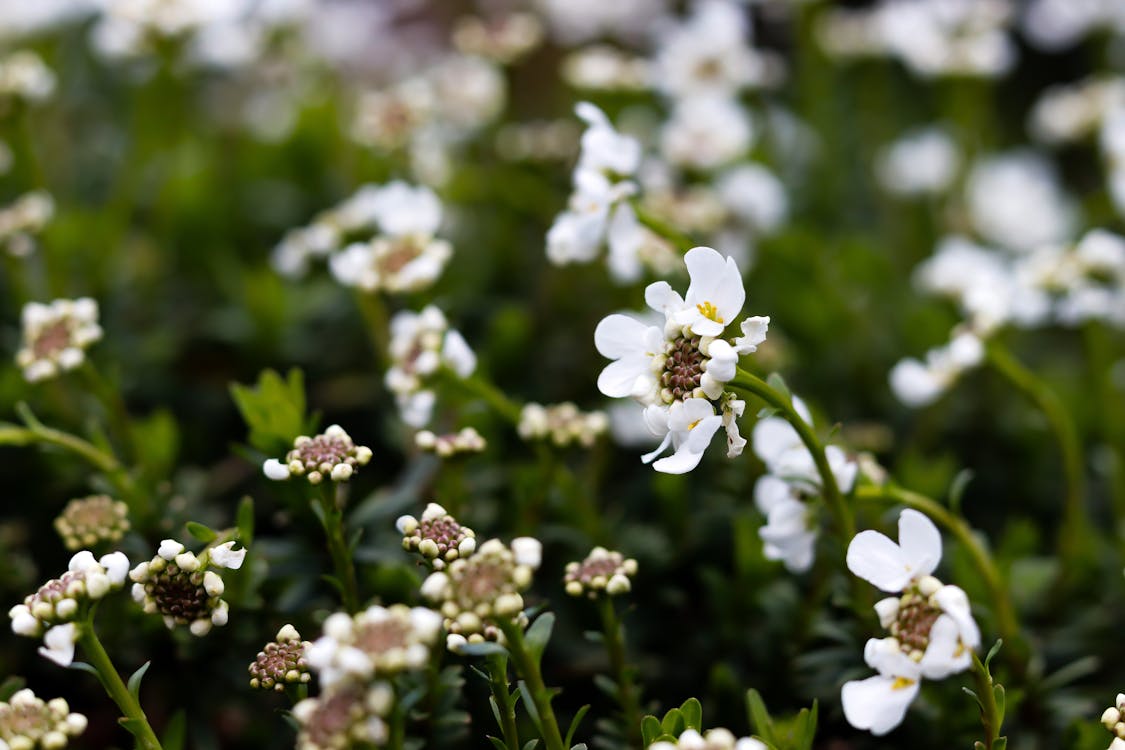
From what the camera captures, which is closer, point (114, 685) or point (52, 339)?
point (114, 685)

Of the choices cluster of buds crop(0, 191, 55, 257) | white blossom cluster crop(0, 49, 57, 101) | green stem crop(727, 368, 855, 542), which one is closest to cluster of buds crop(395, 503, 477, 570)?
green stem crop(727, 368, 855, 542)

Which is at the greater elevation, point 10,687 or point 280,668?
point 280,668

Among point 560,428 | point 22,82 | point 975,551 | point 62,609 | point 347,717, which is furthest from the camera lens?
point 22,82

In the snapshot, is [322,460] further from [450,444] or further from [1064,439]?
[1064,439]

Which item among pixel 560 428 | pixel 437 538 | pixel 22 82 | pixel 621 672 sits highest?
pixel 22 82

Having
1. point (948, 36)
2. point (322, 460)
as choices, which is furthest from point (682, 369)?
point (948, 36)

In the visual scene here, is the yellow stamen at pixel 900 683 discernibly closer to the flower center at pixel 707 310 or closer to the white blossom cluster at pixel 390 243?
the flower center at pixel 707 310

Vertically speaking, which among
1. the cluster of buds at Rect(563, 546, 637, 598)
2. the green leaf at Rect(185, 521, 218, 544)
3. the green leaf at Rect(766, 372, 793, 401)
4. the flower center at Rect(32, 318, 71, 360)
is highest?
the green leaf at Rect(766, 372, 793, 401)

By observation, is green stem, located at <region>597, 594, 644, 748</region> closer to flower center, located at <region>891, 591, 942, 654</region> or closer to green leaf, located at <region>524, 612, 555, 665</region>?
green leaf, located at <region>524, 612, 555, 665</region>
